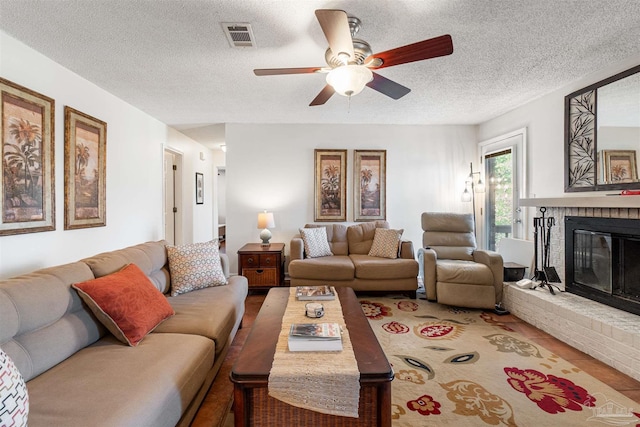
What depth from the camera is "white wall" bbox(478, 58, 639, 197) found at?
3104mm

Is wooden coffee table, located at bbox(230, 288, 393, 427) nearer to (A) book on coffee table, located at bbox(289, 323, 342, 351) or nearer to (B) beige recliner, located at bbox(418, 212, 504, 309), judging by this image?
(A) book on coffee table, located at bbox(289, 323, 342, 351)

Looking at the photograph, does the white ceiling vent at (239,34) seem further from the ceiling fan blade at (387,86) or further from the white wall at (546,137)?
the white wall at (546,137)

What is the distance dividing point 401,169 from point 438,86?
1.72m

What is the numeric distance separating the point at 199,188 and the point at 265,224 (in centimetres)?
236

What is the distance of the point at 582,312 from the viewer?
2.42 meters

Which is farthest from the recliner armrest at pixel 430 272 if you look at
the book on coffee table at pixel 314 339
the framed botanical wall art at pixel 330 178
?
the book on coffee table at pixel 314 339

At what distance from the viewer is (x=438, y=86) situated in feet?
10.1

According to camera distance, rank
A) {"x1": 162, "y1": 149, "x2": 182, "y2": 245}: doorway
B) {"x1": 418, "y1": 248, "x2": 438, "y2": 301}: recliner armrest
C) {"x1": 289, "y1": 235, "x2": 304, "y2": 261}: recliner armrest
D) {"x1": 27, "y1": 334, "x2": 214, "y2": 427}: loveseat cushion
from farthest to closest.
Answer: {"x1": 162, "y1": 149, "x2": 182, "y2": 245}: doorway → {"x1": 289, "y1": 235, "x2": 304, "y2": 261}: recliner armrest → {"x1": 418, "y1": 248, "x2": 438, "y2": 301}: recliner armrest → {"x1": 27, "y1": 334, "x2": 214, "y2": 427}: loveseat cushion

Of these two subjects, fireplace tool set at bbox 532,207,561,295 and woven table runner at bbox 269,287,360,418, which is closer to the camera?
woven table runner at bbox 269,287,360,418

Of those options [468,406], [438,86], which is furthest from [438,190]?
[468,406]

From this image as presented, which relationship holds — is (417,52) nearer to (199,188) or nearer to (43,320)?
(43,320)

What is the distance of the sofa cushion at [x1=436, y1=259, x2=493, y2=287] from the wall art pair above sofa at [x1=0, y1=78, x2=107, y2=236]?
3720mm

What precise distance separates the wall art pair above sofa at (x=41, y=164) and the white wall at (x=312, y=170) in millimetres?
1789

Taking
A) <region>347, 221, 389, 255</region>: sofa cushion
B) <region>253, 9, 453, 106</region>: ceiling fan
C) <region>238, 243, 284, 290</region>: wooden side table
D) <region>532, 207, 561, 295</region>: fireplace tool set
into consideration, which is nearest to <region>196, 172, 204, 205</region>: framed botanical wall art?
<region>238, 243, 284, 290</region>: wooden side table
